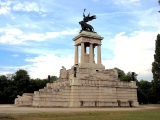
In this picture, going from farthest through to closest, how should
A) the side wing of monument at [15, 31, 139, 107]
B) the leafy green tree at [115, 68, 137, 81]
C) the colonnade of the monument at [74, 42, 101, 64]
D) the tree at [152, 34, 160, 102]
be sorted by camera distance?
the leafy green tree at [115, 68, 137, 81], the tree at [152, 34, 160, 102], the colonnade of the monument at [74, 42, 101, 64], the side wing of monument at [15, 31, 139, 107]

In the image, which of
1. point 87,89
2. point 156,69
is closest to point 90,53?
point 87,89

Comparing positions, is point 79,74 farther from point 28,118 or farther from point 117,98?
point 28,118

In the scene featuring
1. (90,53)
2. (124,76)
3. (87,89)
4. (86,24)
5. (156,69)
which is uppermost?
(86,24)

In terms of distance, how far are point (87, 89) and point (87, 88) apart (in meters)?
0.15

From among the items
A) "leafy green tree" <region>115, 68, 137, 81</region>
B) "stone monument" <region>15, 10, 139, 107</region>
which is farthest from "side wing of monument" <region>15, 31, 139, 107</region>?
"leafy green tree" <region>115, 68, 137, 81</region>

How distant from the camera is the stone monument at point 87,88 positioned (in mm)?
29078

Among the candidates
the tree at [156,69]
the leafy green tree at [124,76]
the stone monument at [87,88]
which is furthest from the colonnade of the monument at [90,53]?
the leafy green tree at [124,76]

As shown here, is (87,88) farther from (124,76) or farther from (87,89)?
(124,76)

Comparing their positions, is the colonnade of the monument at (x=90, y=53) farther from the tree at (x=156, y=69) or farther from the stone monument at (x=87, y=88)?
the tree at (x=156, y=69)

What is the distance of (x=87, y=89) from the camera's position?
30578mm

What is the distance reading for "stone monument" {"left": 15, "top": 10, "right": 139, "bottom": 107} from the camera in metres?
29.1

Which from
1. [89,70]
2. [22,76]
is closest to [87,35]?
[89,70]

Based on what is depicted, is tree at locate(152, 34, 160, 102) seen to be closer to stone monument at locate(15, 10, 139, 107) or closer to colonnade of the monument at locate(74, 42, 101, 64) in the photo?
stone monument at locate(15, 10, 139, 107)

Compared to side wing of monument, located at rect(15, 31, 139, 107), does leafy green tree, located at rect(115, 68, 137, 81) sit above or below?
above
